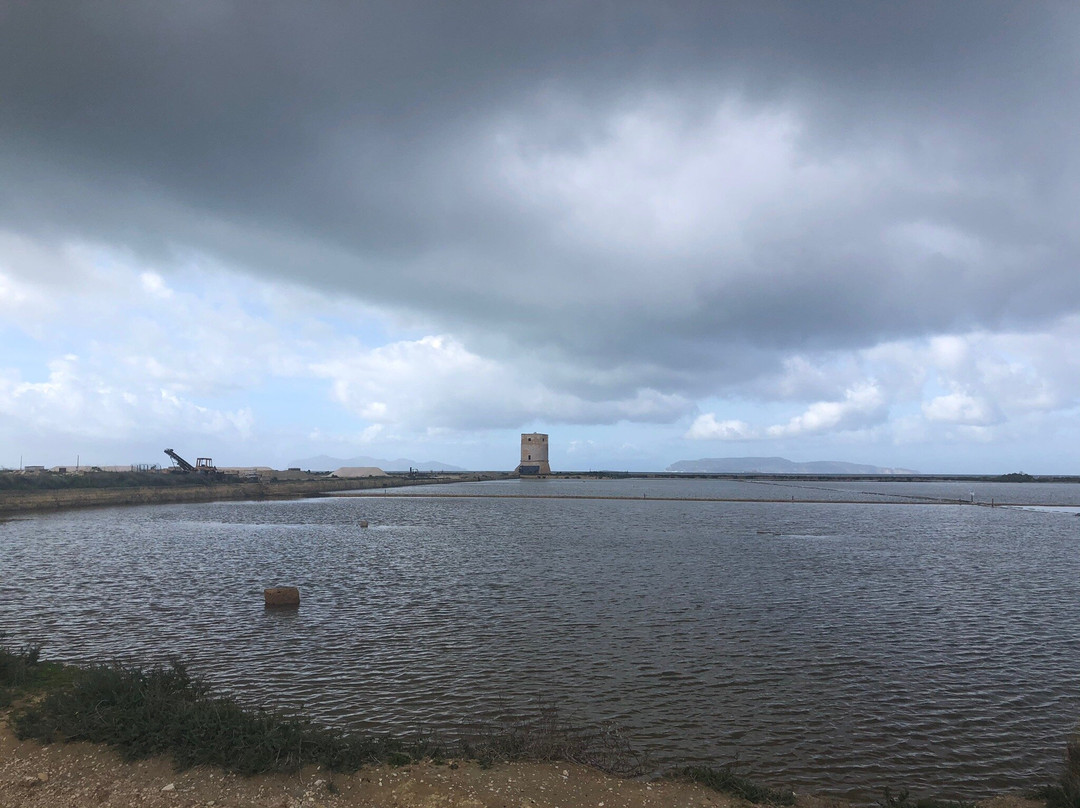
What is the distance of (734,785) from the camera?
910 cm

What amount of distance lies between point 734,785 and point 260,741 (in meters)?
7.30

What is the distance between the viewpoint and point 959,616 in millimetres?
21781

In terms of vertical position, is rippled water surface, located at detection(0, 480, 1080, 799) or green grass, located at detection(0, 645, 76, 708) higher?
green grass, located at detection(0, 645, 76, 708)

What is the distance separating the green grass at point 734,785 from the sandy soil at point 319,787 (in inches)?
7.9

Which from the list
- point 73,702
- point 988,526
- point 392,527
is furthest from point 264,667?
point 988,526

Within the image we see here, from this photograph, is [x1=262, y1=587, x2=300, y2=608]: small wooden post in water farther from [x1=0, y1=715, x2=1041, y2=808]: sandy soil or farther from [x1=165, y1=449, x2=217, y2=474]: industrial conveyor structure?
[x1=165, y1=449, x2=217, y2=474]: industrial conveyor structure

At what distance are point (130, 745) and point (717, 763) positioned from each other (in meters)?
9.54

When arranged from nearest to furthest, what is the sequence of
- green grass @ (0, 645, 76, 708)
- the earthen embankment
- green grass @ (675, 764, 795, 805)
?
1. green grass @ (675, 764, 795, 805)
2. green grass @ (0, 645, 76, 708)
3. the earthen embankment

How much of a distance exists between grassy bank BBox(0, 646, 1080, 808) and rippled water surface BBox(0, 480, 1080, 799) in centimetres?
100

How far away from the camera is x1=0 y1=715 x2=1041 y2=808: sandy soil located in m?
8.25

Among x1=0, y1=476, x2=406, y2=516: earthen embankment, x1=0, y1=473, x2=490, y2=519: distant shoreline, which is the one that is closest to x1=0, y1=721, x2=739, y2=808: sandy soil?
x1=0, y1=473, x2=490, y2=519: distant shoreline

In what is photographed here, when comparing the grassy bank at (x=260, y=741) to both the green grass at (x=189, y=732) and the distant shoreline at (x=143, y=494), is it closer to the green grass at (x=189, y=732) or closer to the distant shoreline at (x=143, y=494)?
the green grass at (x=189, y=732)

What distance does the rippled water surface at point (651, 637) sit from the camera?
11.7 meters

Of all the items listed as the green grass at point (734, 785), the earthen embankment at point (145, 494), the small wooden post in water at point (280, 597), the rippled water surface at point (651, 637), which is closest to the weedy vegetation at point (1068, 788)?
the rippled water surface at point (651, 637)
